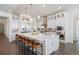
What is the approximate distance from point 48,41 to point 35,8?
0.86m

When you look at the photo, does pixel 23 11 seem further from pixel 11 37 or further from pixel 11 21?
pixel 11 37

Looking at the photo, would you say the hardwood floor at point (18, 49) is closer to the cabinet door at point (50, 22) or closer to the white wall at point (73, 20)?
the white wall at point (73, 20)

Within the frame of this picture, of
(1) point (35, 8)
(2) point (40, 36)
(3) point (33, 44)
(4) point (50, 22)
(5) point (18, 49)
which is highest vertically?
(1) point (35, 8)

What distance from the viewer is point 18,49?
2.62 m

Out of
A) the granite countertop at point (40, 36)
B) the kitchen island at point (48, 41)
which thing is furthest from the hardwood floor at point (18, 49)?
the granite countertop at point (40, 36)

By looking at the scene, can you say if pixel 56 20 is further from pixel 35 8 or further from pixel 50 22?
pixel 35 8

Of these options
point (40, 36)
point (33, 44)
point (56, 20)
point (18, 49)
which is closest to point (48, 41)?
point (40, 36)

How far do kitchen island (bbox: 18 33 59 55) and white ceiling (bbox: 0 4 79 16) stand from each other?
552mm

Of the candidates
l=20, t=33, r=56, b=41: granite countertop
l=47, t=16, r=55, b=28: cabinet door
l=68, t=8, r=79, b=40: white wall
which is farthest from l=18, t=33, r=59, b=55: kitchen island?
l=68, t=8, r=79, b=40: white wall

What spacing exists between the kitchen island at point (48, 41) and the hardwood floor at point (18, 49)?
0.13 metres

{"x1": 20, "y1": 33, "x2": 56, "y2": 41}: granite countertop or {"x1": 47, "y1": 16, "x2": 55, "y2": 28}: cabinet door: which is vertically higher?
{"x1": 47, "y1": 16, "x2": 55, "y2": 28}: cabinet door

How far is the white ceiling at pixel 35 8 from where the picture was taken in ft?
8.27

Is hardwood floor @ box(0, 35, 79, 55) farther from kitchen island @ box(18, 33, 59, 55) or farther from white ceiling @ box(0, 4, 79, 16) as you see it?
white ceiling @ box(0, 4, 79, 16)

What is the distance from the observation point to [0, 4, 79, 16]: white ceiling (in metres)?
2.52
